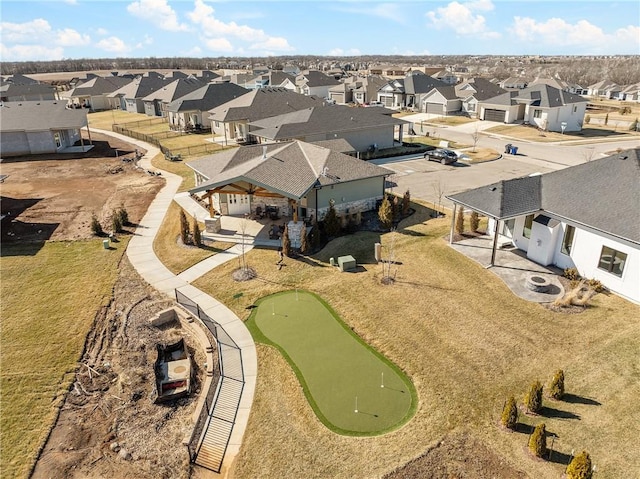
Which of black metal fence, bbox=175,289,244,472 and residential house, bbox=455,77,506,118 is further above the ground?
residential house, bbox=455,77,506,118

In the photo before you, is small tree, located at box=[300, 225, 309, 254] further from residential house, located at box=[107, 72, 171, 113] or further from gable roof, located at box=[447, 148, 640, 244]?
residential house, located at box=[107, 72, 171, 113]

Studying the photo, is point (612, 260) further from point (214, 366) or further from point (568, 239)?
point (214, 366)

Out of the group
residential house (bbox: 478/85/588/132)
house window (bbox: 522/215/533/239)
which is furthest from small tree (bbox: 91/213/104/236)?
residential house (bbox: 478/85/588/132)

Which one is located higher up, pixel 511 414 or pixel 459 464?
pixel 511 414

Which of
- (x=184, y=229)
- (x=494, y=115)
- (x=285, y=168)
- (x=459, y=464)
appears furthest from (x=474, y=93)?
(x=459, y=464)

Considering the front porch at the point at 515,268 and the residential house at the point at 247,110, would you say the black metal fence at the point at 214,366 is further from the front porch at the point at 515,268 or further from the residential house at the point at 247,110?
the residential house at the point at 247,110

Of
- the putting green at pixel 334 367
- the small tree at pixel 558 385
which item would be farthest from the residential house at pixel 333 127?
the small tree at pixel 558 385
